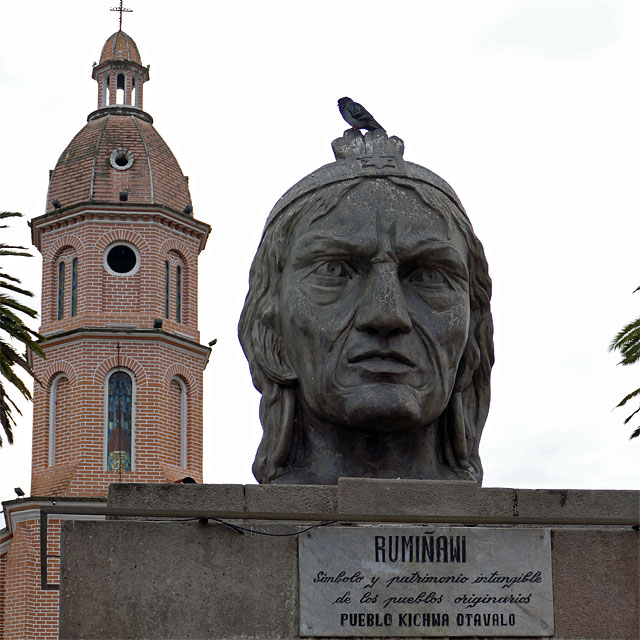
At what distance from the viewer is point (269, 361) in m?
8.66

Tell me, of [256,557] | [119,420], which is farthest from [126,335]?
[256,557]

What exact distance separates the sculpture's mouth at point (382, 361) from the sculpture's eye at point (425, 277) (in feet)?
1.55

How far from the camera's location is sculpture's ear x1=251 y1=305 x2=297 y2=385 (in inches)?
339

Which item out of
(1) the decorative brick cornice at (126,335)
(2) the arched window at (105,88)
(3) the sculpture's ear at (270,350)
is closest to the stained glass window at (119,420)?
(1) the decorative brick cornice at (126,335)

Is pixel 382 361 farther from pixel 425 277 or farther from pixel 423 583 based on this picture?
pixel 423 583

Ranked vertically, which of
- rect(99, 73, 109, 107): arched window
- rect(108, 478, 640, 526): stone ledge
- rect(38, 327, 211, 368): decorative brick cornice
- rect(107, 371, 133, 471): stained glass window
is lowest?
rect(108, 478, 640, 526): stone ledge

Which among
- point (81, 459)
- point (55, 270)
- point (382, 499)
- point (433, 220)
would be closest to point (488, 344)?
point (433, 220)

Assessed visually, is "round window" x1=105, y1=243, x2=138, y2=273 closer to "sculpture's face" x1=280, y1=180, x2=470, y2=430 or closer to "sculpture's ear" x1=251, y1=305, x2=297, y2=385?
"sculpture's ear" x1=251, y1=305, x2=297, y2=385

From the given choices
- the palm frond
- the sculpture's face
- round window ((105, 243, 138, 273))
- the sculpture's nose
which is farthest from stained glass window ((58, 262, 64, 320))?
the sculpture's nose

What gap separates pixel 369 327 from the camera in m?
8.14

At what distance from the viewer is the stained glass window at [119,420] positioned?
57.6m

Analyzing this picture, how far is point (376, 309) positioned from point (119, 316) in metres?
52.0

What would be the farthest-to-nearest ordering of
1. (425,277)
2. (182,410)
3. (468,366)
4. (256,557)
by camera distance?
(182,410), (468,366), (425,277), (256,557)

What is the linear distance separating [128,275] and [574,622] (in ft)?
176
